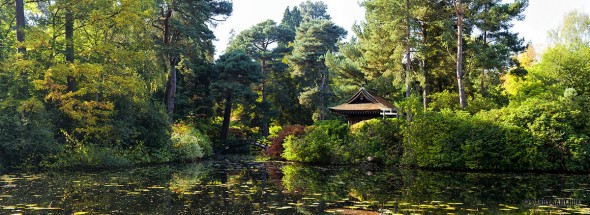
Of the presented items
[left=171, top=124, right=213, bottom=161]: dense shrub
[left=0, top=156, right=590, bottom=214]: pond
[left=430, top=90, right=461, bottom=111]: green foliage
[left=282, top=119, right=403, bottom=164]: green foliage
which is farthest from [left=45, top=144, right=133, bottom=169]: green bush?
[left=430, top=90, right=461, bottom=111]: green foliage

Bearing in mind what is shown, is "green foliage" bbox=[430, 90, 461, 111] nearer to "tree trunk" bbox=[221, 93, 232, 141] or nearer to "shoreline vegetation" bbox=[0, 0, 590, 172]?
"shoreline vegetation" bbox=[0, 0, 590, 172]

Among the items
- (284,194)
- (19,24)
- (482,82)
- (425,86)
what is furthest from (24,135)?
(482,82)

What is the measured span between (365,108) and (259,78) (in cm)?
1144

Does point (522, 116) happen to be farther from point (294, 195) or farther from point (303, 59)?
point (303, 59)

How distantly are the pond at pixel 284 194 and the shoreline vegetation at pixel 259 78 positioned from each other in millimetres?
2604

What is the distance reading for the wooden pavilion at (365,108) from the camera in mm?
25172

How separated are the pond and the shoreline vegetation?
8.54 ft

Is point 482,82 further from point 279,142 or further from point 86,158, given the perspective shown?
point 86,158

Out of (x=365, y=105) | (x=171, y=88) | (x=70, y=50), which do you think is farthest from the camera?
(x=171, y=88)

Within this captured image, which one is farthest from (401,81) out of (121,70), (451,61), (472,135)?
(121,70)

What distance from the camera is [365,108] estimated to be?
2548 centimetres

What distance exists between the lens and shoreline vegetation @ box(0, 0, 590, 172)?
16859 mm

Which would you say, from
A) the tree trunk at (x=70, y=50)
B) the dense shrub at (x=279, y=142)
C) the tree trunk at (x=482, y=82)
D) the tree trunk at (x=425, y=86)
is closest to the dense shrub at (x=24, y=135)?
the tree trunk at (x=70, y=50)

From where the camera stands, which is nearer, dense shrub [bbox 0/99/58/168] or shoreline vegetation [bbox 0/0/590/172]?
dense shrub [bbox 0/99/58/168]
